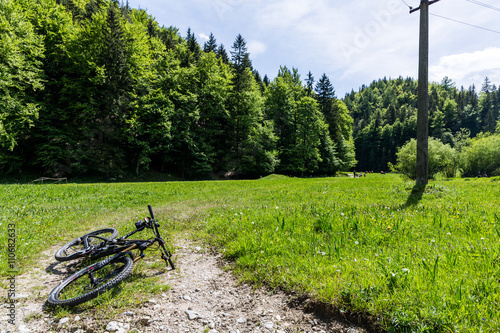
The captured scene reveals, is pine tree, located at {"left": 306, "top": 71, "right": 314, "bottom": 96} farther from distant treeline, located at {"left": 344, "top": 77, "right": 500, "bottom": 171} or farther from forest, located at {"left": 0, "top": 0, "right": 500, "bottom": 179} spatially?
distant treeline, located at {"left": 344, "top": 77, "right": 500, "bottom": 171}

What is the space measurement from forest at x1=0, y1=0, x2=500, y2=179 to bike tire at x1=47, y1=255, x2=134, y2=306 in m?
30.0

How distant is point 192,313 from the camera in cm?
378

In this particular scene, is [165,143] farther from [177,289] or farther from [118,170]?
[177,289]

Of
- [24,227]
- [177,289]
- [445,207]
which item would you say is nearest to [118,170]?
[24,227]

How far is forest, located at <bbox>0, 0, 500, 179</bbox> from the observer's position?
29359 millimetres

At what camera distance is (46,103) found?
33125 millimetres

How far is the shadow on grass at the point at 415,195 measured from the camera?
8.64 metres

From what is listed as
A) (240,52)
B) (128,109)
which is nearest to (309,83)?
(240,52)

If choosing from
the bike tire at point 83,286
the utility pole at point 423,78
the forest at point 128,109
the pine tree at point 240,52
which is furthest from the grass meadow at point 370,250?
the pine tree at point 240,52

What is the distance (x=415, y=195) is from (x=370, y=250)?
6923mm

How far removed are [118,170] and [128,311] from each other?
36.6 meters

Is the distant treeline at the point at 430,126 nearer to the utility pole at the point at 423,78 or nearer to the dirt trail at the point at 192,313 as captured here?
the utility pole at the point at 423,78

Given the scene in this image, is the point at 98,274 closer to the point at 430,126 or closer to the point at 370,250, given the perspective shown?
the point at 370,250

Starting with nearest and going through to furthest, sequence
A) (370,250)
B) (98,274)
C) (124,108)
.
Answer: (370,250)
(98,274)
(124,108)
